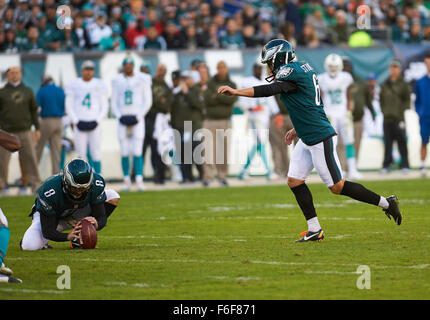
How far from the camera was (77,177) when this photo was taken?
8.00 metres

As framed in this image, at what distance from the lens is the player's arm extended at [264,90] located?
26.0ft

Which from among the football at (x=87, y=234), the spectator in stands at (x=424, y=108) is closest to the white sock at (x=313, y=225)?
the football at (x=87, y=234)

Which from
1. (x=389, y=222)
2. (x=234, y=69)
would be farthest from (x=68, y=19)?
(x=389, y=222)

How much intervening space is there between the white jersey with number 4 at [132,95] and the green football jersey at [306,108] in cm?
755

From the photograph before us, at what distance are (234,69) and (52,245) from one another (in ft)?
36.0

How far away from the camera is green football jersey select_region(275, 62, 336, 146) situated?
8.65m

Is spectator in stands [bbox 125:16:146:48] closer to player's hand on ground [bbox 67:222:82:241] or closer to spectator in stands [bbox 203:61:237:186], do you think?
spectator in stands [bbox 203:61:237:186]

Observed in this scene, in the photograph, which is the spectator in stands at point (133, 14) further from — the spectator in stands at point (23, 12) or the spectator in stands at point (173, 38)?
the spectator in stands at point (23, 12)

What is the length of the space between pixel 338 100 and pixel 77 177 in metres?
10.0

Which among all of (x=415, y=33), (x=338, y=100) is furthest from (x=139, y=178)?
(x=415, y=33)

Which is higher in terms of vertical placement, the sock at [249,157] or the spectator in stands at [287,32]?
the spectator in stands at [287,32]

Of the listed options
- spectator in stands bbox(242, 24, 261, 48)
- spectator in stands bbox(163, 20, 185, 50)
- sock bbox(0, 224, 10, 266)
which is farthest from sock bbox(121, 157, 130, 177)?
sock bbox(0, 224, 10, 266)

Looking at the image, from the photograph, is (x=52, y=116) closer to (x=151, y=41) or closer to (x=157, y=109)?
(x=157, y=109)

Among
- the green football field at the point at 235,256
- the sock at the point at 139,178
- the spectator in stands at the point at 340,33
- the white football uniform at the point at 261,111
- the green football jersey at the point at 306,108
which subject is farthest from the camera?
the spectator in stands at the point at 340,33
